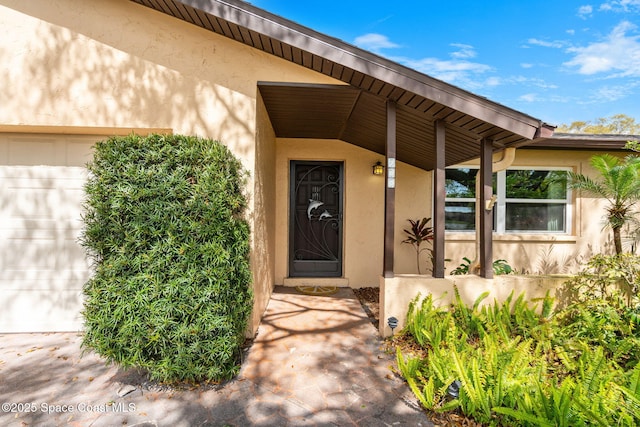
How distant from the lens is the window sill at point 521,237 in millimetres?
5543

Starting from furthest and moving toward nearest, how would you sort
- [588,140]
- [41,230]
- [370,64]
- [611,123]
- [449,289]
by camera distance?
1. [611,123]
2. [588,140]
3. [41,230]
4. [449,289]
5. [370,64]

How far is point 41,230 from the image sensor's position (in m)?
3.49

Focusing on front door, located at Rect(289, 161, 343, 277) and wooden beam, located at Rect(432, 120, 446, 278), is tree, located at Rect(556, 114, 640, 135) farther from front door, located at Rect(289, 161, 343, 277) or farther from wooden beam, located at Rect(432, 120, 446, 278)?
wooden beam, located at Rect(432, 120, 446, 278)

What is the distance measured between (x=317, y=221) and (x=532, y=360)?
12.7 ft

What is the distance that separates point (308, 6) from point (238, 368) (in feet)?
29.8

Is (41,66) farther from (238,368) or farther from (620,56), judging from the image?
(620,56)

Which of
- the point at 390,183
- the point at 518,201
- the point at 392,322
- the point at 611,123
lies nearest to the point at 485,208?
the point at 390,183

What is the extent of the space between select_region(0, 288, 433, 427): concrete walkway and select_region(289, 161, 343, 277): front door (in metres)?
2.27

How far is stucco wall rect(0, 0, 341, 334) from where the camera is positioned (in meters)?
3.04

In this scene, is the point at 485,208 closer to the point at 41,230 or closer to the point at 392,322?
the point at 392,322

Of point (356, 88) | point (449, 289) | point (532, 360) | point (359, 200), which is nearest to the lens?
point (532, 360)

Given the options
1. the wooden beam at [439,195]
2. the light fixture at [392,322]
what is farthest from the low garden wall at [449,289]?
the wooden beam at [439,195]

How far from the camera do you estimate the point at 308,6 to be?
7848 mm

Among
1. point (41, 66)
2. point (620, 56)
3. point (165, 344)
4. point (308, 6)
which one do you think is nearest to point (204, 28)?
point (41, 66)
